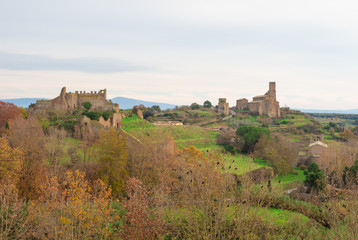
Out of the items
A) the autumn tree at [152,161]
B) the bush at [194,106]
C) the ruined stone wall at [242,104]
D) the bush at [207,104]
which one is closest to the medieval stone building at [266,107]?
the ruined stone wall at [242,104]

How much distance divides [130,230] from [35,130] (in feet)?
65.5

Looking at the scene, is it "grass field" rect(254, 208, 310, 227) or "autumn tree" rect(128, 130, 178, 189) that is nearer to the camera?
"grass field" rect(254, 208, 310, 227)

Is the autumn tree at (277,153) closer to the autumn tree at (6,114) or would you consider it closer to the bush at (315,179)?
the bush at (315,179)

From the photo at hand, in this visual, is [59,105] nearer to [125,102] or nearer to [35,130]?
[35,130]

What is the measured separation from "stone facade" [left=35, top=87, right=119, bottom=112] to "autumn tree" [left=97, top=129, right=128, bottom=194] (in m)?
17.1

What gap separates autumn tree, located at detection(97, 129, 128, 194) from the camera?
2241cm

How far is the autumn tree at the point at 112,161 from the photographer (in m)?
22.4

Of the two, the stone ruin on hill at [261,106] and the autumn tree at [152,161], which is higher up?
the stone ruin on hill at [261,106]

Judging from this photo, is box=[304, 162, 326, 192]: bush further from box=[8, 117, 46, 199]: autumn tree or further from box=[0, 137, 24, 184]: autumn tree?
box=[0, 137, 24, 184]: autumn tree

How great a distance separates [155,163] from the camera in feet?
83.0

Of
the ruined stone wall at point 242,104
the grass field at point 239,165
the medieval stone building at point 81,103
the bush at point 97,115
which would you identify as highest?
the ruined stone wall at point 242,104

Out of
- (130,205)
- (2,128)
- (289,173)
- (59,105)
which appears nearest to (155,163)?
(130,205)

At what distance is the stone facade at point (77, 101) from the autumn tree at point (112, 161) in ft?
56.2

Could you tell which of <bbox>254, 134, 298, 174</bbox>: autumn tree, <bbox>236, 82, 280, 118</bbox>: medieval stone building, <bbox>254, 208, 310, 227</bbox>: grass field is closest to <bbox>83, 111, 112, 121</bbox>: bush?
<bbox>254, 134, 298, 174</bbox>: autumn tree
